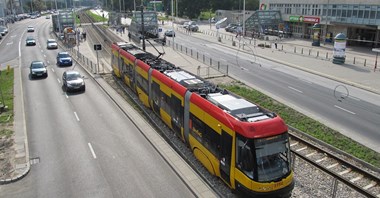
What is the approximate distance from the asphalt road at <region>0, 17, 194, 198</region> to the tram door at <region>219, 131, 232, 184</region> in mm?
1766

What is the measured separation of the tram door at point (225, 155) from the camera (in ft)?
38.8

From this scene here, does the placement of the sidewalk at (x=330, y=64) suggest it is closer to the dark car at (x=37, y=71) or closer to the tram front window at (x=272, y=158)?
the tram front window at (x=272, y=158)

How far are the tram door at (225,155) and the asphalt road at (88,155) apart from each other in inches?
69.5

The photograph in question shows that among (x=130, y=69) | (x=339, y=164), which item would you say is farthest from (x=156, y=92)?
(x=339, y=164)

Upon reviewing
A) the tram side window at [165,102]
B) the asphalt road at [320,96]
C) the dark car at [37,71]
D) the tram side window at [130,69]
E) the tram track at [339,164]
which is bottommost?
the tram track at [339,164]

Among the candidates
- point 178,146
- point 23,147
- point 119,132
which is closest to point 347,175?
point 178,146

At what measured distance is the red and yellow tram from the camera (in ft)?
36.3

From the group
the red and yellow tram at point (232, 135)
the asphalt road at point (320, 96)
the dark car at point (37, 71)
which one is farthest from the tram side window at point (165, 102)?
the dark car at point (37, 71)

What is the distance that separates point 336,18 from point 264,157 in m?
55.6

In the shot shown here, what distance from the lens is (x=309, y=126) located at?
20312 mm

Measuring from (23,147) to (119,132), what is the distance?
5021 mm

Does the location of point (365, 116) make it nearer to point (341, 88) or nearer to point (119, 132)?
point (341, 88)

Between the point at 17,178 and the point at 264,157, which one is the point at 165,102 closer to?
the point at 17,178

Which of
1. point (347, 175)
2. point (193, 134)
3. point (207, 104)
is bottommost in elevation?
point (347, 175)
